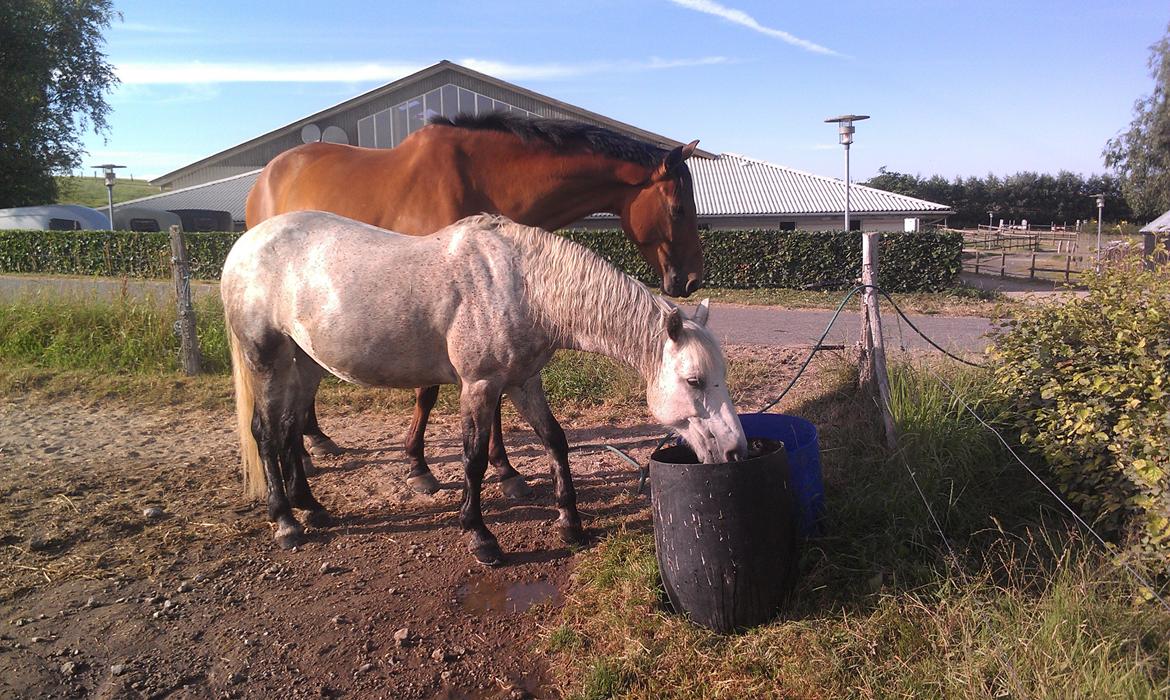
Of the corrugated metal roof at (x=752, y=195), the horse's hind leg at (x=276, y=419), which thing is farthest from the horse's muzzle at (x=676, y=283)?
the corrugated metal roof at (x=752, y=195)

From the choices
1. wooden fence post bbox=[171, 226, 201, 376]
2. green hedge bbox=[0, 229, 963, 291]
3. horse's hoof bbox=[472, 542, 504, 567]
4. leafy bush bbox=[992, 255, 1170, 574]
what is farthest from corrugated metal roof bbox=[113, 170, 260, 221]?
leafy bush bbox=[992, 255, 1170, 574]

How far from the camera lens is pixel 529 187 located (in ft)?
15.6

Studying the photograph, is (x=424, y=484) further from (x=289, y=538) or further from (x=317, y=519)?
(x=289, y=538)

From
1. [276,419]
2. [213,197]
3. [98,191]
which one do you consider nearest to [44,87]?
[213,197]

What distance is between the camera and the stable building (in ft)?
83.3

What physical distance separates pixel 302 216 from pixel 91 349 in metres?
5.92

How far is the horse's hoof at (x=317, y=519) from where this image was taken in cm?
433

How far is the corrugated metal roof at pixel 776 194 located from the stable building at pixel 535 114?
0.04 m

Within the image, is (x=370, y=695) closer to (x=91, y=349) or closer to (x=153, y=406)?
(x=153, y=406)

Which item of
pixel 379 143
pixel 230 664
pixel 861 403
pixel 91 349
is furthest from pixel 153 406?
pixel 379 143

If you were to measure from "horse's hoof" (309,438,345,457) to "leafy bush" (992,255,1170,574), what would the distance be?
4.78 m

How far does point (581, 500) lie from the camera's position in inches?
181

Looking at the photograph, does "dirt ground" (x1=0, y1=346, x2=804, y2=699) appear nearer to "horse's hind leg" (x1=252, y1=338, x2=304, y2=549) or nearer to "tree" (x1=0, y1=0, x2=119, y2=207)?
"horse's hind leg" (x1=252, y1=338, x2=304, y2=549)

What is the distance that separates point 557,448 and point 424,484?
51.7 inches
